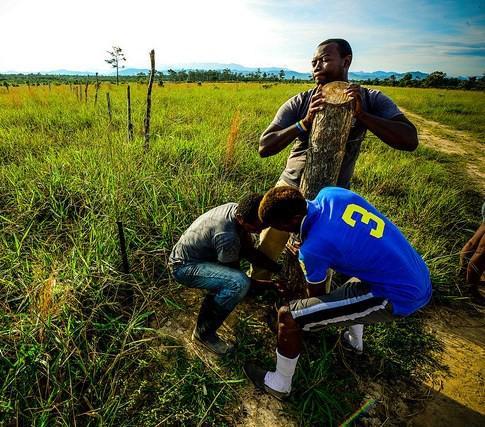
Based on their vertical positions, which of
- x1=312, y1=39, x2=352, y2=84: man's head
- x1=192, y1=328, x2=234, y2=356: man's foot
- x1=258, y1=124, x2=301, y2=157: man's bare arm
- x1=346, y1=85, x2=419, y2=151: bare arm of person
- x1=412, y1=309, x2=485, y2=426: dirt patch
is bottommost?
x1=412, y1=309, x2=485, y2=426: dirt patch

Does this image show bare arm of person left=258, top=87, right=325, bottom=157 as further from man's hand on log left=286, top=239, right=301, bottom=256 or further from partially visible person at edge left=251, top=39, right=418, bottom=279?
man's hand on log left=286, top=239, right=301, bottom=256

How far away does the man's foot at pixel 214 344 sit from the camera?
1.95m

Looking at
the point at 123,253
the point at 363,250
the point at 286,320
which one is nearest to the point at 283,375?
the point at 286,320

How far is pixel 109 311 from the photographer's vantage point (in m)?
2.05

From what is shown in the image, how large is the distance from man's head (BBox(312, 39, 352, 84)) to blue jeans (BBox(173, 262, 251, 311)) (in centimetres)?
144

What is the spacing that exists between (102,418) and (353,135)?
2.20m

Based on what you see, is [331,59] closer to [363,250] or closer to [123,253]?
[363,250]

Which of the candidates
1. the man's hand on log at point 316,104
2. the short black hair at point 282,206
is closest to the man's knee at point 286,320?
the short black hair at point 282,206

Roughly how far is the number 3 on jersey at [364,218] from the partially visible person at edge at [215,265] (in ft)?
2.03

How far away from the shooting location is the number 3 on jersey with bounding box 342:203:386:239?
142 cm

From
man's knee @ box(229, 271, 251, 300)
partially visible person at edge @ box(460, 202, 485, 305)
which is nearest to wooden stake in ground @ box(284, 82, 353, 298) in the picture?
man's knee @ box(229, 271, 251, 300)

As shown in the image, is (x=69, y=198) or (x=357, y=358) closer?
(x=357, y=358)

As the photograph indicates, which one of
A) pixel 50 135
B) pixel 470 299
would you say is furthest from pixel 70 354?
pixel 50 135

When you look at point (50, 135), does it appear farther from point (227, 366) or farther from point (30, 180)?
point (227, 366)
